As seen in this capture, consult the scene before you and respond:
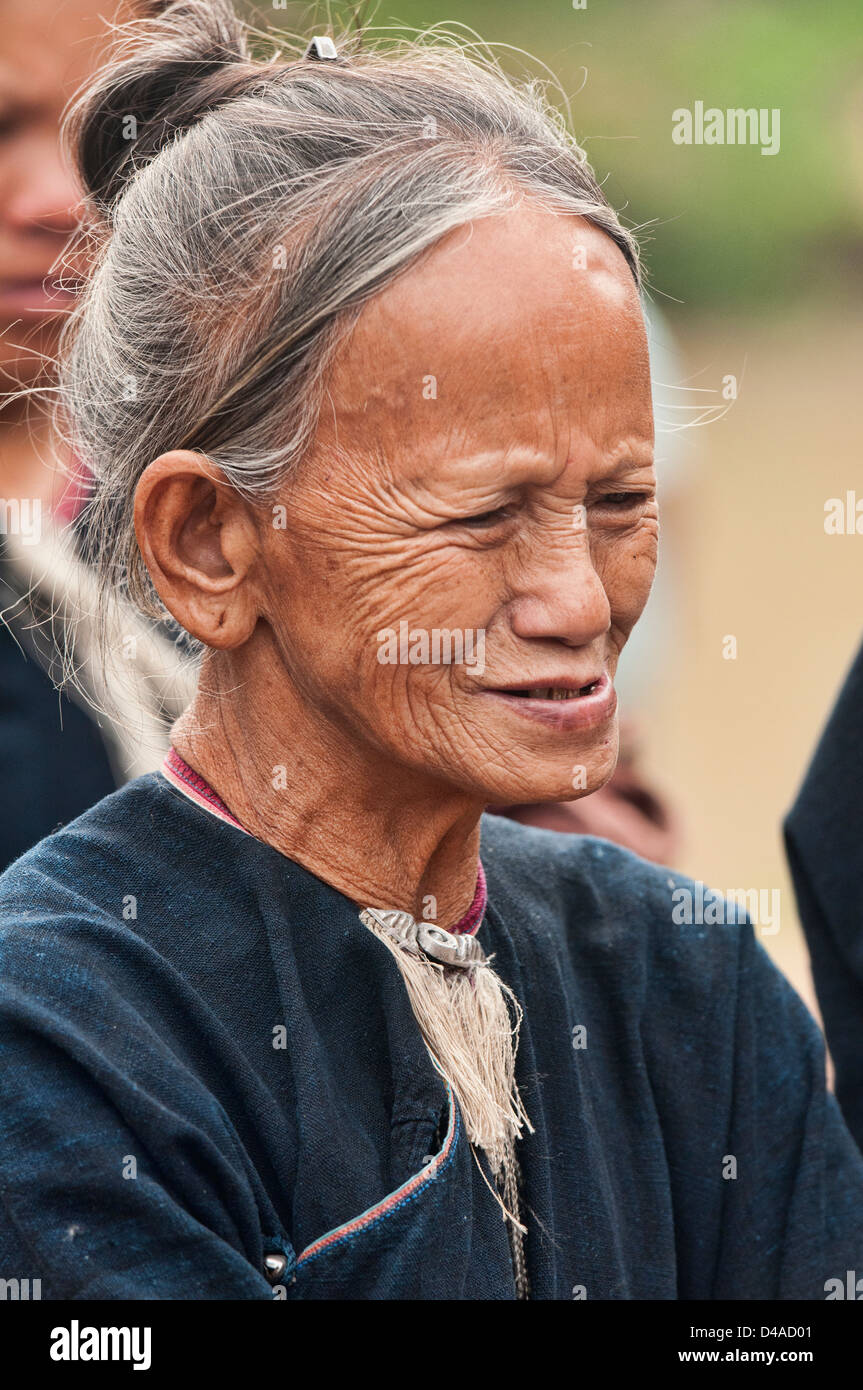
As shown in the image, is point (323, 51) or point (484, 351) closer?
point (484, 351)

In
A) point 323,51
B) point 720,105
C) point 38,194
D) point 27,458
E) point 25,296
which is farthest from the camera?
point 720,105

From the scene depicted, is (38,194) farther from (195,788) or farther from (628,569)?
(628,569)

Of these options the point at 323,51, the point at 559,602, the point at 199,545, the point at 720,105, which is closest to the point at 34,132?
the point at 323,51

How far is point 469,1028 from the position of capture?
2.03m

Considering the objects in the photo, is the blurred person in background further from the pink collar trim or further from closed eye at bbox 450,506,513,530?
closed eye at bbox 450,506,513,530

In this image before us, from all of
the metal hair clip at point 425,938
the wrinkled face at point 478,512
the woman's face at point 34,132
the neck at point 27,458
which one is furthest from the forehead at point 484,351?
the woman's face at point 34,132

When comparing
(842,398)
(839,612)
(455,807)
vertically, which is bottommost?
(455,807)

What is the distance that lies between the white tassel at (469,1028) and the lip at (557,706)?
333 mm

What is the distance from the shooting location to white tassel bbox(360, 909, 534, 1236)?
77.7 inches

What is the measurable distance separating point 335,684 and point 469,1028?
49 centimetres

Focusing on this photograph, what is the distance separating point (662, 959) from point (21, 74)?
204cm
